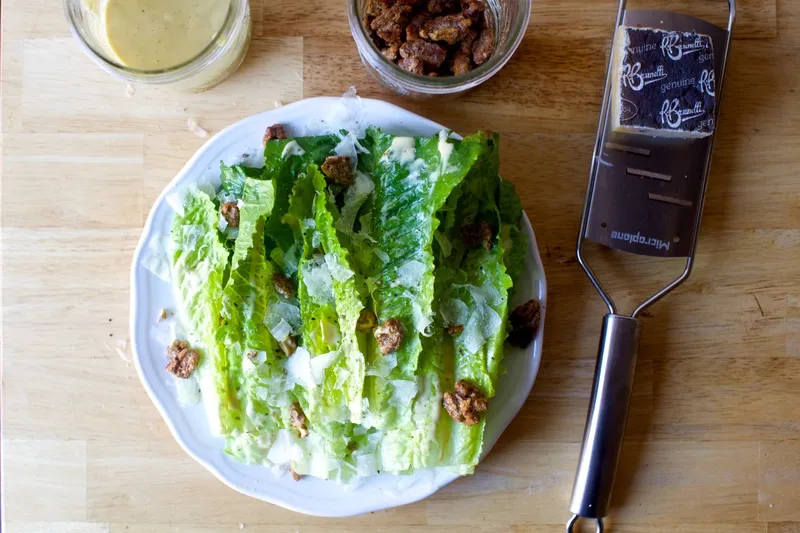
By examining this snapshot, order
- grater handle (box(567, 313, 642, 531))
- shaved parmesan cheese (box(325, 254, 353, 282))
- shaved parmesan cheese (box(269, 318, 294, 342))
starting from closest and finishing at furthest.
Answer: shaved parmesan cheese (box(325, 254, 353, 282)) → shaved parmesan cheese (box(269, 318, 294, 342)) → grater handle (box(567, 313, 642, 531))

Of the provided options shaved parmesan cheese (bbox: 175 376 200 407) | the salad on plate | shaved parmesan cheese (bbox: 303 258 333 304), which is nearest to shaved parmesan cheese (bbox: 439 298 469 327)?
the salad on plate

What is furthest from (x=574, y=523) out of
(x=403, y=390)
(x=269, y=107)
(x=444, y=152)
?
(x=269, y=107)

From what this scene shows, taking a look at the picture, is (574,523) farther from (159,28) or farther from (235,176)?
(159,28)

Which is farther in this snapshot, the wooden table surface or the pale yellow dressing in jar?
the wooden table surface

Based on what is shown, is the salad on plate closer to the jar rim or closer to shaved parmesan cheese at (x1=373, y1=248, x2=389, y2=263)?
shaved parmesan cheese at (x1=373, y1=248, x2=389, y2=263)

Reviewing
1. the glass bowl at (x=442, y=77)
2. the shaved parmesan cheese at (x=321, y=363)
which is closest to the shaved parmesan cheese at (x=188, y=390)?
the shaved parmesan cheese at (x=321, y=363)
